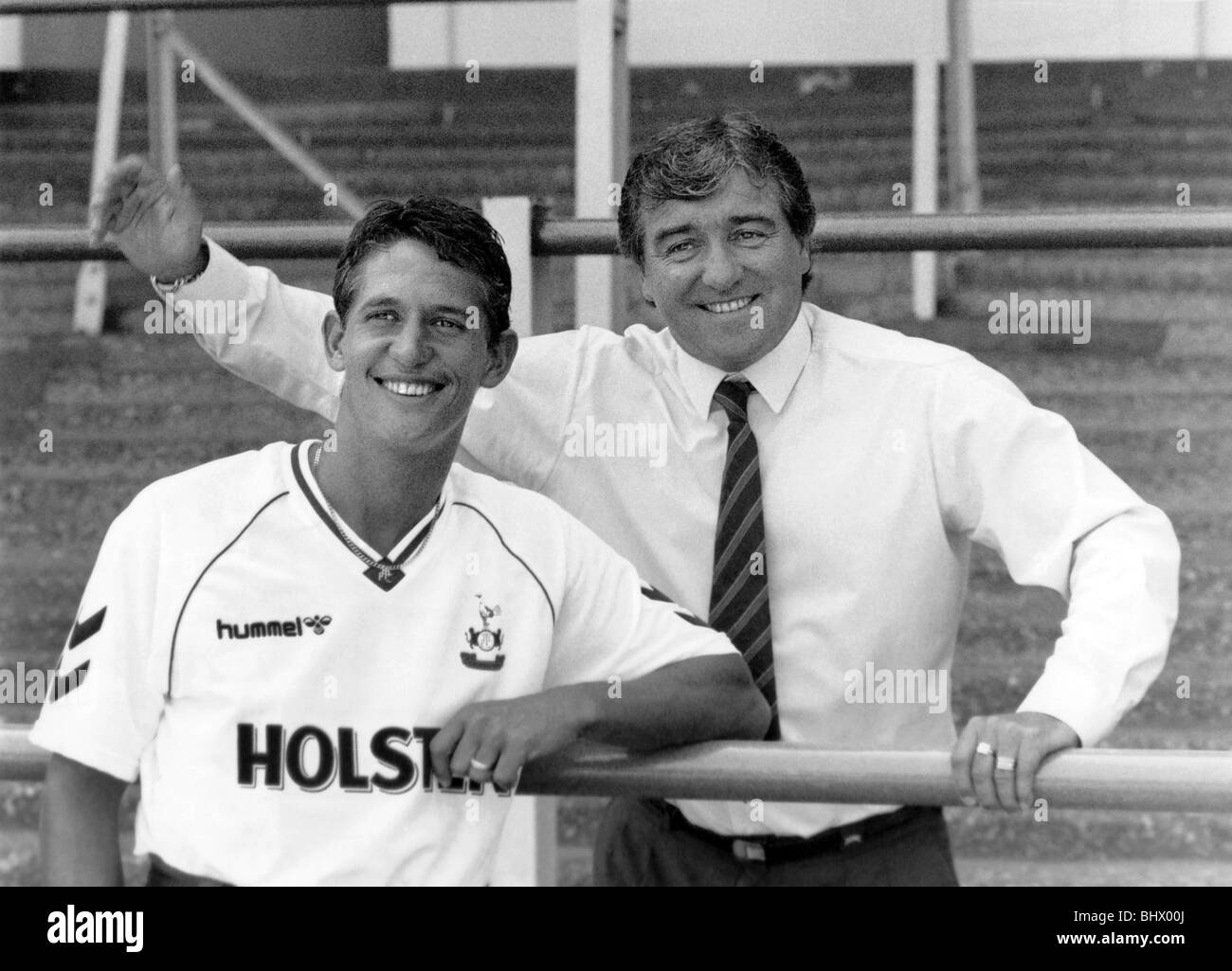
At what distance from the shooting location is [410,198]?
1294mm

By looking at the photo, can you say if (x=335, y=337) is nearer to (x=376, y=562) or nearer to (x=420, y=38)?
(x=376, y=562)

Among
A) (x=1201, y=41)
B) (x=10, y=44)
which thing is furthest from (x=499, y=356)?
(x=10, y=44)

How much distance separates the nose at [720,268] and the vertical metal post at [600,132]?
0.89 feet

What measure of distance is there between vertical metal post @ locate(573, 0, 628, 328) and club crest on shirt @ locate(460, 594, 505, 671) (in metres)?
0.52

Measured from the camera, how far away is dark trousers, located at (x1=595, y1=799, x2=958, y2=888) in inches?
58.9

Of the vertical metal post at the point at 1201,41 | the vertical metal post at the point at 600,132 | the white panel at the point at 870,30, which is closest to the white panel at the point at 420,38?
the white panel at the point at 870,30

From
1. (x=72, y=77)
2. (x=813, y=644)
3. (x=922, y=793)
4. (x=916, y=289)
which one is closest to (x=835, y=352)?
(x=813, y=644)

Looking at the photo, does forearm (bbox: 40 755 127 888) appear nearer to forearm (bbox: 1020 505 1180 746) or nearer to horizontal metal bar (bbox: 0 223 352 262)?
horizontal metal bar (bbox: 0 223 352 262)

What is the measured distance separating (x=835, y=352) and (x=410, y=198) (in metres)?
0.43

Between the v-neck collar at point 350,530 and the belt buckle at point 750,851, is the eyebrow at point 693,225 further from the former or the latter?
the belt buckle at point 750,851

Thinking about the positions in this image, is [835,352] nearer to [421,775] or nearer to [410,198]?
[410,198]

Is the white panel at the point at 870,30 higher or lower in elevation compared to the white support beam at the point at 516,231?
higher

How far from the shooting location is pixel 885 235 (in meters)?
1.44

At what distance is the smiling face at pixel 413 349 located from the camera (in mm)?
1265
